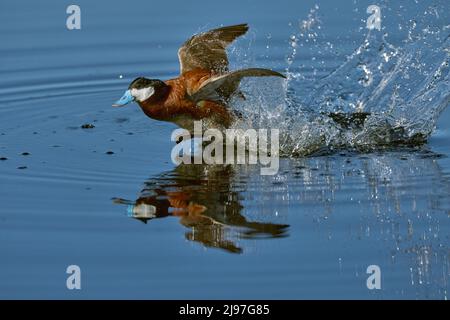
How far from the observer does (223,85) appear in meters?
9.24

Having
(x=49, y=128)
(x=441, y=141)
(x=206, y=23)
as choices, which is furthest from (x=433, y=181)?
(x=206, y=23)

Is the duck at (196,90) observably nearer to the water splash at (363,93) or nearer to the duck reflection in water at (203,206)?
the water splash at (363,93)

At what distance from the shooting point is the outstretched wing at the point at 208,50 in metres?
9.61

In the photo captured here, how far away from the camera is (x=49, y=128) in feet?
31.9

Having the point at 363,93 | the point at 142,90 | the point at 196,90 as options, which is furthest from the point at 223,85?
the point at 363,93

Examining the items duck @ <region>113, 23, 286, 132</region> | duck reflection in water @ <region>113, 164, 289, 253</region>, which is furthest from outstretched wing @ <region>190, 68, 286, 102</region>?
duck reflection in water @ <region>113, 164, 289, 253</region>

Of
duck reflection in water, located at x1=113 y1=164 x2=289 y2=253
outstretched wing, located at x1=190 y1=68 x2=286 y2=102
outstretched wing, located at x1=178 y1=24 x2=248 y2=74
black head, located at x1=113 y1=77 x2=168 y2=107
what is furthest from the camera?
outstretched wing, located at x1=178 y1=24 x2=248 y2=74

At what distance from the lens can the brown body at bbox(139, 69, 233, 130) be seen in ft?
30.5

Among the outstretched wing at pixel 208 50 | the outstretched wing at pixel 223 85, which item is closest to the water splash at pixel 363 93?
the outstretched wing at pixel 223 85

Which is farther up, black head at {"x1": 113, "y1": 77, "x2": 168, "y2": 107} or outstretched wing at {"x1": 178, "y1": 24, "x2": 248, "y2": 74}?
outstretched wing at {"x1": 178, "y1": 24, "x2": 248, "y2": 74}

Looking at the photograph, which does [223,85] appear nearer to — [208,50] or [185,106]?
[185,106]

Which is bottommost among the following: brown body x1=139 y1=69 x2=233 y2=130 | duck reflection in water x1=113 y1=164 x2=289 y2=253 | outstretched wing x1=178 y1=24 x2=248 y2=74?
duck reflection in water x1=113 y1=164 x2=289 y2=253

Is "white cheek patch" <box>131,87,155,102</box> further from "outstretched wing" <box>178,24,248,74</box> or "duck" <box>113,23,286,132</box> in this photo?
"outstretched wing" <box>178,24,248,74</box>

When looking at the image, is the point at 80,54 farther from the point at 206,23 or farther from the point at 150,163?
the point at 150,163
